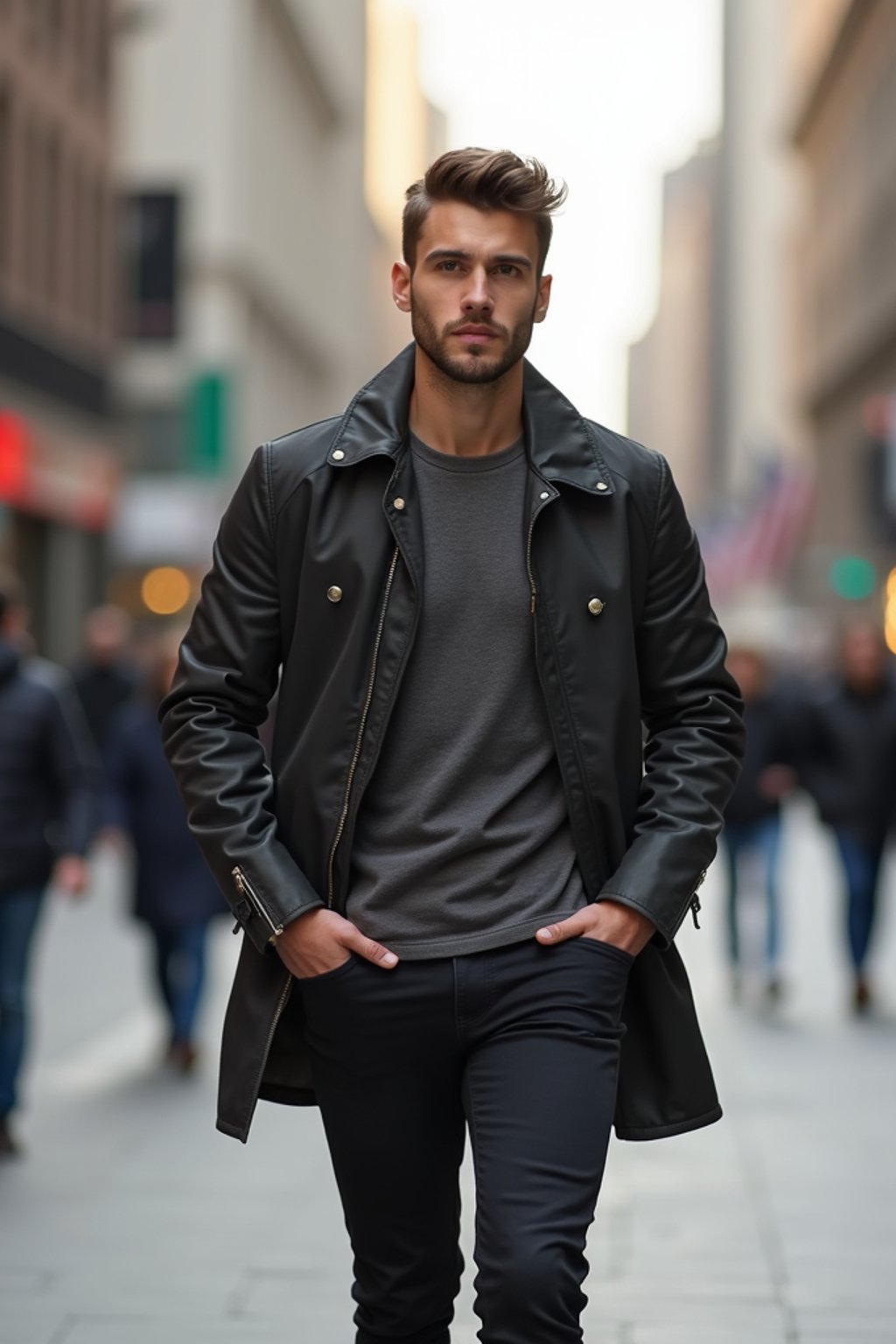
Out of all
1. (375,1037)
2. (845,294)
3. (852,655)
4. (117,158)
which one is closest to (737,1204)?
(375,1037)

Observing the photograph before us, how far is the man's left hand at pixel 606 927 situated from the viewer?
12.4 ft

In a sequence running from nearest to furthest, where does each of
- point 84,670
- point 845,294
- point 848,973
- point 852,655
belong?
1. point 852,655
2. point 848,973
3. point 84,670
4. point 845,294

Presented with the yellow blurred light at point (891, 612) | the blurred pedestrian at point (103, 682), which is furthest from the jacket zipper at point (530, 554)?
the yellow blurred light at point (891, 612)

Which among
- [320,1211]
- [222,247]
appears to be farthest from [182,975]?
[222,247]

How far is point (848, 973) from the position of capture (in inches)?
543

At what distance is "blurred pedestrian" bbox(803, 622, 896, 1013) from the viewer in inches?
494

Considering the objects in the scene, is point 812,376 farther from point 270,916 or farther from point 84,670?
point 270,916

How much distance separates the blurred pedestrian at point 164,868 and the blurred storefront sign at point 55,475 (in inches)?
702

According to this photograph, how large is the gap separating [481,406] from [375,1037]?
3.20ft

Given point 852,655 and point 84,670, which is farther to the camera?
point 84,670

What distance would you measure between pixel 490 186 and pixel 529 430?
1.27 ft

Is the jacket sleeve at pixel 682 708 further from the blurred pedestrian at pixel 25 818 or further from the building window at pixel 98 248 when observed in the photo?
the building window at pixel 98 248

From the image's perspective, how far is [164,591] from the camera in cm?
4747

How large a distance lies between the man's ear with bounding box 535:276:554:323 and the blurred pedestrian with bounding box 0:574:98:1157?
474 cm
